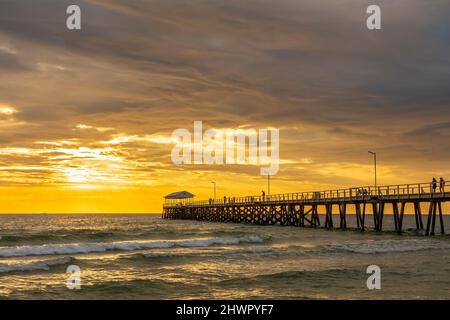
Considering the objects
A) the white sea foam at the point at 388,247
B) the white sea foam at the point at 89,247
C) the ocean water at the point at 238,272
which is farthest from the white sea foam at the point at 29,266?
the white sea foam at the point at 388,247

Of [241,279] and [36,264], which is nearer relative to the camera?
[241,279]

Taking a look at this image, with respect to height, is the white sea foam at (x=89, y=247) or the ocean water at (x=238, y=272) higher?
the ocean water at (x=238, y=272)

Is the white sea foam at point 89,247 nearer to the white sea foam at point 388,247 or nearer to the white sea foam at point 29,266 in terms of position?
the white sea foam at point 29,266

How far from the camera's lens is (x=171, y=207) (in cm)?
10250

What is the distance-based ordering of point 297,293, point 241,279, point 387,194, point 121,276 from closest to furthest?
point 297,293, point 241,279, point 121,276, point 387,194

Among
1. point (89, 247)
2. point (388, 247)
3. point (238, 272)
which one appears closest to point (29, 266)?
point (238, 272)

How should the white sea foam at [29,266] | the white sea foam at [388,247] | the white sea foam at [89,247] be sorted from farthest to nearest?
1. the white sea foam at [89,247]
2. the white sea foam at [388,247]
3. the white sea foam at [29,266]

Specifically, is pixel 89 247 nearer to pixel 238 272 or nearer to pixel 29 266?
pixel 29 266

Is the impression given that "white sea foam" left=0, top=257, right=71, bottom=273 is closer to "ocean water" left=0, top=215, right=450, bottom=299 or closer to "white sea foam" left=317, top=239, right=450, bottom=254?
"ocean water" left=0, top=215, right=450, bottom=299
